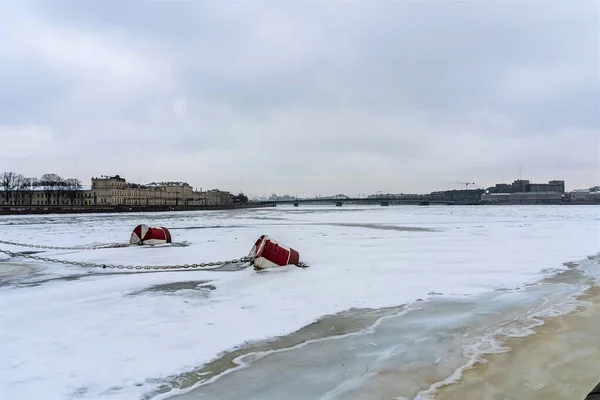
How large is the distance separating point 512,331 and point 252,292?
4.93 meters

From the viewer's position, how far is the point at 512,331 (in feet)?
21.8

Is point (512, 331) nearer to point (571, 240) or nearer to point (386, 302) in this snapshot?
point (386, 302)

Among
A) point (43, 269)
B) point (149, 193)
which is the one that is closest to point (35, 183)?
point (149, 193)

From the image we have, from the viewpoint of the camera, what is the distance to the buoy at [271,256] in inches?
488

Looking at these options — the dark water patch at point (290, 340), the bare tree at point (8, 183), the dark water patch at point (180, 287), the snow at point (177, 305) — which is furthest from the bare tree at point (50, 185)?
the dark water patch at point (290, 340)

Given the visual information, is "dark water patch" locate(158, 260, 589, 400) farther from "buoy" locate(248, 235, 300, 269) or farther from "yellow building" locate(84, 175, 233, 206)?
"yellow building" locate(84, 175, 233, 206)

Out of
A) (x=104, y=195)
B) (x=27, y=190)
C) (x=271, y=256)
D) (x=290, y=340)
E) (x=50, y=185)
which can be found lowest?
(x=290, y=340)

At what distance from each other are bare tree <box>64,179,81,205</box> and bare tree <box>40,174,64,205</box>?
2.09 metres

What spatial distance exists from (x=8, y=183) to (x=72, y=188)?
1879cm

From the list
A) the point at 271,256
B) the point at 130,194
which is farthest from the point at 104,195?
the point at 271,256

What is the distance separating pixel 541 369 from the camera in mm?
5160

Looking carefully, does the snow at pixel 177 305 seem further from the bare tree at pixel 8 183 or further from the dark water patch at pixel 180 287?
the bare tree at pixel 8 183

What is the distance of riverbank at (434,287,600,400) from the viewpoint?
14.8 feet

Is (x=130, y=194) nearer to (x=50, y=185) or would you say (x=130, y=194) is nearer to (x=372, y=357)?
(x=50, y=185)
